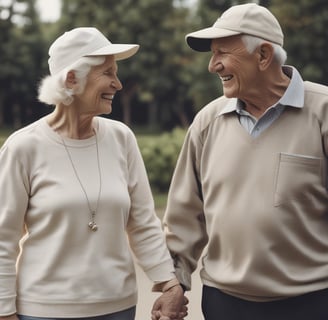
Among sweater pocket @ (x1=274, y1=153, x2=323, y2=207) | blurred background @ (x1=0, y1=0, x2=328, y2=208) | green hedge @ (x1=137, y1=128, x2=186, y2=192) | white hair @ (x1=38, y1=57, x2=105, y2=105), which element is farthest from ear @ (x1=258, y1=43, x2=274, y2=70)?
blurred background @ (x1=0, y1=0, x2=328, y2=208)

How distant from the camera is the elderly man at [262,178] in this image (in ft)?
9.05

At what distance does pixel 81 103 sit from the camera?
9.27 feet

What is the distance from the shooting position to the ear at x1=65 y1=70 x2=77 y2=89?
9.14ft

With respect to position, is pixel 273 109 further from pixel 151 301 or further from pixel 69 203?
pixel 151 301

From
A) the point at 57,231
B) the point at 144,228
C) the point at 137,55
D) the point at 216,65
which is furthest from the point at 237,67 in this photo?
the point at 137,55

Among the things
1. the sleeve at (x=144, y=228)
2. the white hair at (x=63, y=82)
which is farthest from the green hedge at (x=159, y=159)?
the white hair at (x=63, y=82)

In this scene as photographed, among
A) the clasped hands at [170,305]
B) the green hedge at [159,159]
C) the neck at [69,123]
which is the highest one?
the neck at [69,123]

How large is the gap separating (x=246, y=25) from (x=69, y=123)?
76cm

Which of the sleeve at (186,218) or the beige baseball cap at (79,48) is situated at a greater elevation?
the beige baseball cap at (79,48)

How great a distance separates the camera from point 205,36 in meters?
2.83

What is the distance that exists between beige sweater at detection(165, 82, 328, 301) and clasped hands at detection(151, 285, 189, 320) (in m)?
0.19

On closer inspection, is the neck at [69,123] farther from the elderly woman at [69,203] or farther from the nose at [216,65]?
the nose at [216,65]

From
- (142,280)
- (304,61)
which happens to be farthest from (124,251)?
(304,61)

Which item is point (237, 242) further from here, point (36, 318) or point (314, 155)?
point (36, 318)
